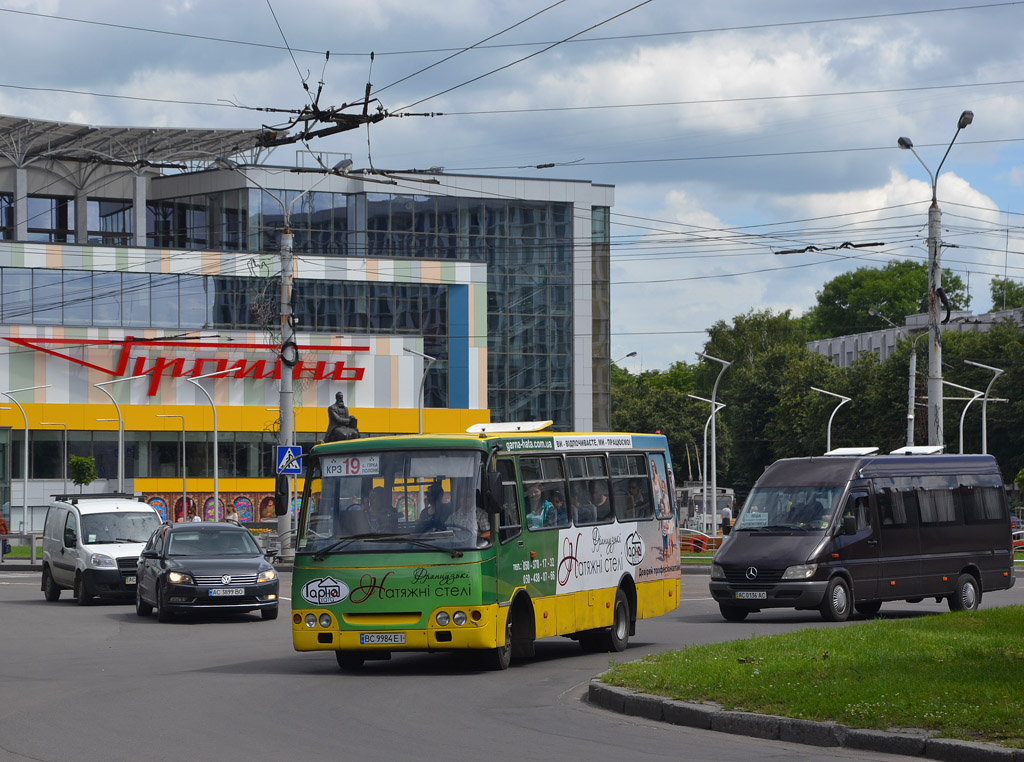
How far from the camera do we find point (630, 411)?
115m

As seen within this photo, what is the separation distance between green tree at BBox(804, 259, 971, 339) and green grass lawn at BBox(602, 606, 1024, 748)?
108 metres

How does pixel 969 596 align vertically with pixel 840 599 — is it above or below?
below

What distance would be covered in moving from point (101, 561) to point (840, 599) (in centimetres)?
1366

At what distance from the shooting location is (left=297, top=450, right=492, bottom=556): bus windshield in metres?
14.9

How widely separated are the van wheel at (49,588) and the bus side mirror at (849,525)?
51.5 feet

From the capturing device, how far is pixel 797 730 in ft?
33.1

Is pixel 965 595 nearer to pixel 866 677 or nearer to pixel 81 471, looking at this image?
pixel 866 677

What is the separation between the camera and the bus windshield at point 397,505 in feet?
48.9

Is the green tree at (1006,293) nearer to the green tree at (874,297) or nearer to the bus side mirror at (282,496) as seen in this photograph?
the green tree at (874,297)

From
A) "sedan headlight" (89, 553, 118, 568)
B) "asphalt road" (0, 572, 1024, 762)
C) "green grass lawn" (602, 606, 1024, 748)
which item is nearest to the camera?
"green grass lawn" (602, 606, 1024, 748)

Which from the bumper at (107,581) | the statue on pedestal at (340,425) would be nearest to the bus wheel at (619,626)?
the statue on pedestal at (340,425)

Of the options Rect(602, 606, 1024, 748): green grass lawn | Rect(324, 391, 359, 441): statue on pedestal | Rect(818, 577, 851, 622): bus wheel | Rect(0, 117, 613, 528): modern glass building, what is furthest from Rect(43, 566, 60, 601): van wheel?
Rect(0, 117, 613, 528): modern glass building

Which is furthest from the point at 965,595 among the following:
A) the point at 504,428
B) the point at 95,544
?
the point at 95,544

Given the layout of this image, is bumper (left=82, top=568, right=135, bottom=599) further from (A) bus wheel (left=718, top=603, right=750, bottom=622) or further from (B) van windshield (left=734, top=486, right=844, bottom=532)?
(B) van windshield (left=734, top=486, right=844, bottom=532)
